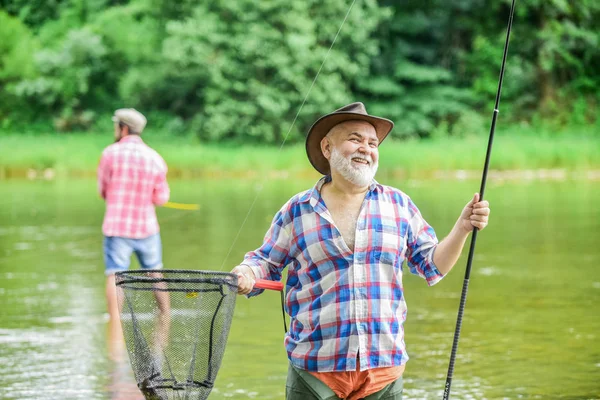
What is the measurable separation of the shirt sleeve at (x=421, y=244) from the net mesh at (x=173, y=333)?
0.72m

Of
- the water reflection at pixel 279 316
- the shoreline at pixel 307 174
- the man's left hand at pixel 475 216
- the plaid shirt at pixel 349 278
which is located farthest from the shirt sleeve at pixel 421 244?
the shoreline at pixel 307 174

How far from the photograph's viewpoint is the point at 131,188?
8.78 metres

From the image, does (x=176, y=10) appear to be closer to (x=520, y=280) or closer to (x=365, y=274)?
(x=520, y=280)

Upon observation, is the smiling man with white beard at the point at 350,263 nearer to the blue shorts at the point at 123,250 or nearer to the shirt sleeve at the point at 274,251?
the shirt sleeve at the point at 274,251

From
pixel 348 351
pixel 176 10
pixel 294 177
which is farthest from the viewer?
pixel 176 10

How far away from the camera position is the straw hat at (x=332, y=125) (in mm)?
4184

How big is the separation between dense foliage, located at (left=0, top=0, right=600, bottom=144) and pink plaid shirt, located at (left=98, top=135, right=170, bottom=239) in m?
32.5

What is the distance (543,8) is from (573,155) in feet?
38.2

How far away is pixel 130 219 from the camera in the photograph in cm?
878

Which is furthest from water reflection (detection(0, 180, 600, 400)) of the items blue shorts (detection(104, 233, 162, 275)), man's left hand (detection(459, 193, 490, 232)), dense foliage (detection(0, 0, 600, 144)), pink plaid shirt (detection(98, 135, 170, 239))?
dense foliage (detection(0, 0, 600, 144))

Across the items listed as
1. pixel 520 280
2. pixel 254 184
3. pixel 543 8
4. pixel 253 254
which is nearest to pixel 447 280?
pixel 520 280

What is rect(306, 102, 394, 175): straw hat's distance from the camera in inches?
165

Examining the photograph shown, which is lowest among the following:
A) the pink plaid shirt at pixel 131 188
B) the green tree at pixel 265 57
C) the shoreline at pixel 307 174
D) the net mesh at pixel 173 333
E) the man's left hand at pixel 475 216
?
the net mesh at pixel 173 333

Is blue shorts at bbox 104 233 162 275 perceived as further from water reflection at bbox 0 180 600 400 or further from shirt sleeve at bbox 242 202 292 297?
shirt sleeve at bbox 242 202 292 297
